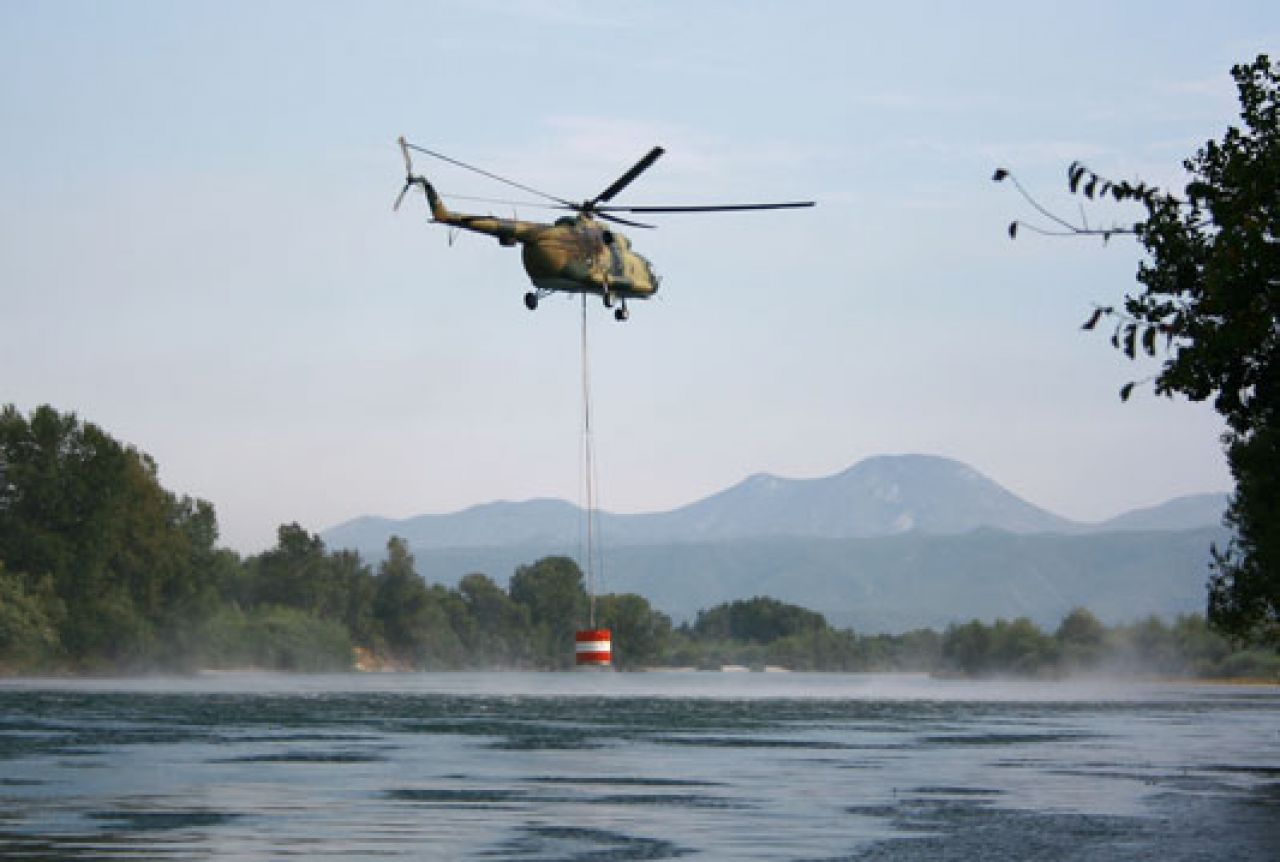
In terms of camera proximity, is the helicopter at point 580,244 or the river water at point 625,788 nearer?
the river water at point 625,788

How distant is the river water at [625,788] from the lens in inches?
1406

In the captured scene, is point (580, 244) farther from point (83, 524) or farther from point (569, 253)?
point (83, 524)

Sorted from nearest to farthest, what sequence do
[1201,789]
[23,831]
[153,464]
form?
[23,831] → [1201,789] → [153,464]

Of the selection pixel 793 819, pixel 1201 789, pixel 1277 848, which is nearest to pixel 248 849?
pixel 793 819

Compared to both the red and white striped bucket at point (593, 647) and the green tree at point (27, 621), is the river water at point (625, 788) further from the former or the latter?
the green tree at point (27, 621)

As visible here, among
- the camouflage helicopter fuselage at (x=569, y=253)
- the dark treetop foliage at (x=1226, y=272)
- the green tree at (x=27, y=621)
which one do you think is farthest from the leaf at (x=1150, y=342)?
the green tree at (x=27, y=621)

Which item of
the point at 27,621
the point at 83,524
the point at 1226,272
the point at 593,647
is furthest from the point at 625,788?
the point at 83,524

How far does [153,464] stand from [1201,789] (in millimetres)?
154879

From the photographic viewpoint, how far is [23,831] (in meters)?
35.7

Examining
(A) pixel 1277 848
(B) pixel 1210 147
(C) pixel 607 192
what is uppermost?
(C) pixel 607 192

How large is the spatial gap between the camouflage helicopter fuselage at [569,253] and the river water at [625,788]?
16.9 m

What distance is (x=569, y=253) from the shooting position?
7144 cm

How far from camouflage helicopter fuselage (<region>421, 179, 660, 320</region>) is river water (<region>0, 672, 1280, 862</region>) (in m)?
16.9

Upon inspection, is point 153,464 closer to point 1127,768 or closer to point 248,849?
point 1127,768
